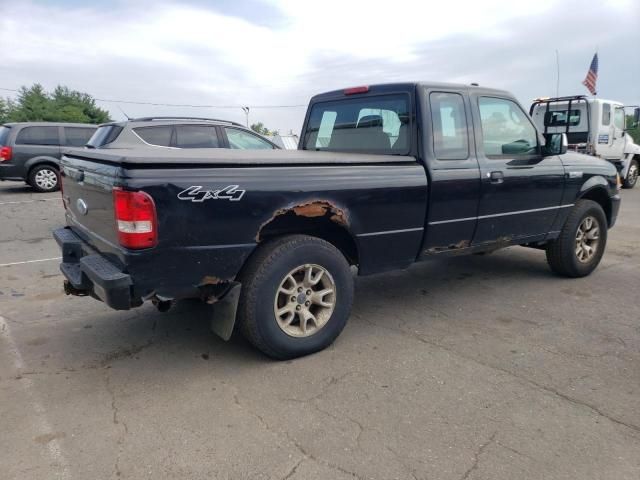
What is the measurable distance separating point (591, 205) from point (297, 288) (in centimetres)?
367

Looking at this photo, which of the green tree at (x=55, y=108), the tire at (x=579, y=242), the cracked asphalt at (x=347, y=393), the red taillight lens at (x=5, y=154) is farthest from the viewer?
the green tree at (x=55, y=108)

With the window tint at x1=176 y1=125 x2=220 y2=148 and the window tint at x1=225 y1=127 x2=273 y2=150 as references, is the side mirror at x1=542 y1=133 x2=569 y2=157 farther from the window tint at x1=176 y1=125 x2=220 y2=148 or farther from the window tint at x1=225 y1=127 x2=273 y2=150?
the window tint at x1=176 y1=125 x2=220 y2=148

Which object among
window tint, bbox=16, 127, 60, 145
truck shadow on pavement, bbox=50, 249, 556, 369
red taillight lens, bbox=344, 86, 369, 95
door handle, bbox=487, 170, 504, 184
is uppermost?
window tint, bbox=16, 127, 60, 145

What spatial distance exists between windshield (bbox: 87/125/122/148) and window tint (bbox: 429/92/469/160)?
5.48 meters

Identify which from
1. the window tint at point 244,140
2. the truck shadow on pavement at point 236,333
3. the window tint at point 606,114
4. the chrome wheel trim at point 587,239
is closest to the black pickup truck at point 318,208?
the chrome wheel trim at point 587,239

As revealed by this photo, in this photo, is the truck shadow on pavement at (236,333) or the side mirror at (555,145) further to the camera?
the side mirror at (555,145)

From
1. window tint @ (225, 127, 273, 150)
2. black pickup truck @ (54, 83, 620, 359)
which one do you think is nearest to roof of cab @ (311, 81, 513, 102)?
black pickup truck @ (54, 83, 620, 359)

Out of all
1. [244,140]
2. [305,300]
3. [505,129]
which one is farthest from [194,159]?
[244,140]

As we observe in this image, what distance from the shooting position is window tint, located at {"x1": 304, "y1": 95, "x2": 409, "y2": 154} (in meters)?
4.20

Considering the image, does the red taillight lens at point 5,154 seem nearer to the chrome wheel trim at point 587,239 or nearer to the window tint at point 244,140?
the window tint at point 244,140

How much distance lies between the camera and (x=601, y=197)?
567cm

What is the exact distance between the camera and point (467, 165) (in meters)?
4.23

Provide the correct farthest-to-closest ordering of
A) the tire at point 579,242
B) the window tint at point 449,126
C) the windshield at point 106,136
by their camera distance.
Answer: the windshield at point 106,136 < the tire at point 579,242 < the window tint at point 449,126

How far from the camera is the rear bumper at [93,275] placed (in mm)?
2857
